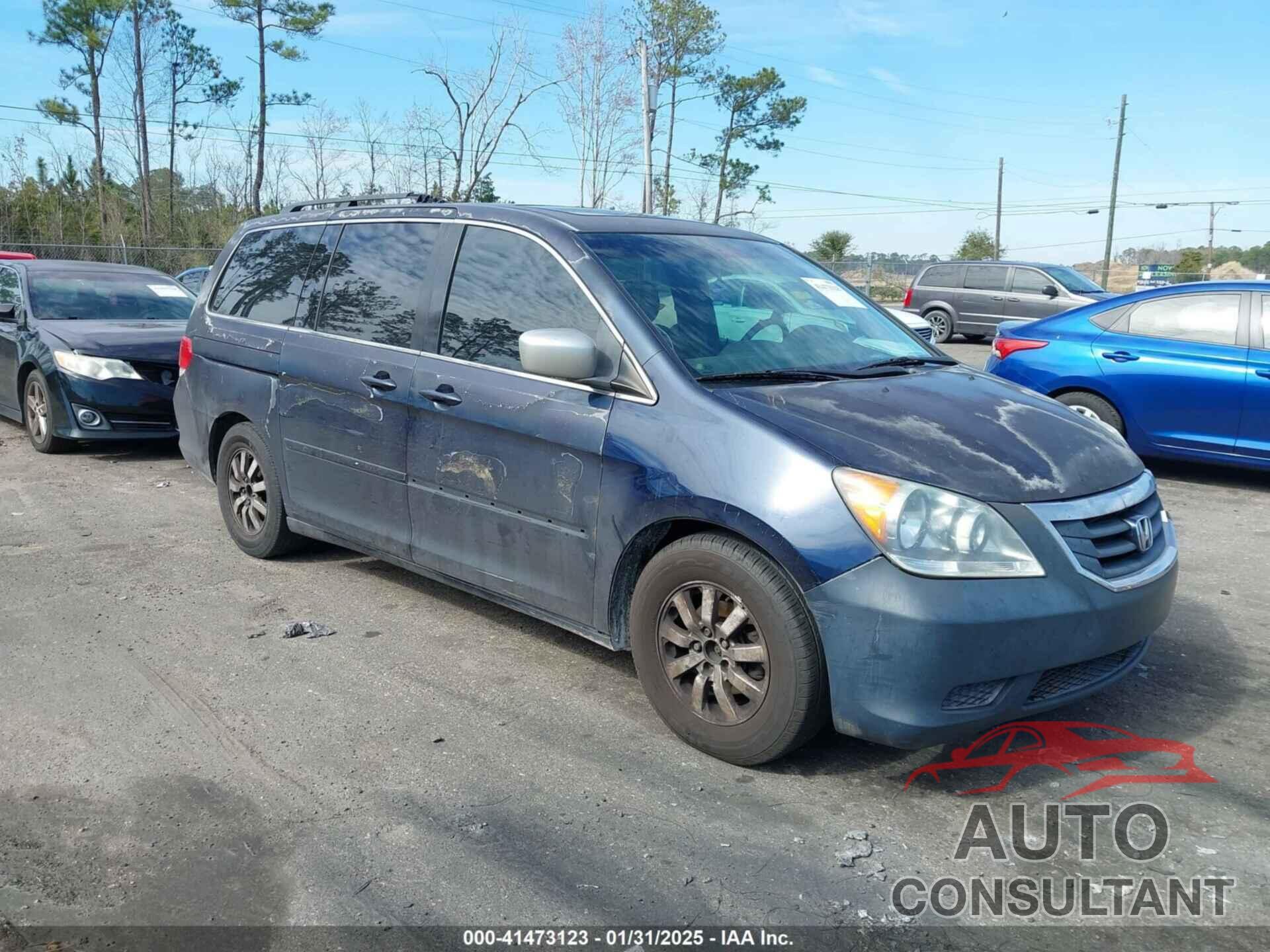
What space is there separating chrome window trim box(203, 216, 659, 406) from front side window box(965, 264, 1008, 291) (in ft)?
62.7

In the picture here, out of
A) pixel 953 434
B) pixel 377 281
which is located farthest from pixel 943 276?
pixel 953 434

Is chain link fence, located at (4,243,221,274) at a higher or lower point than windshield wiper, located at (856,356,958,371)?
higher

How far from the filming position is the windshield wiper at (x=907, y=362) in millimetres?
4334

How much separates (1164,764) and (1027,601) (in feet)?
3.22

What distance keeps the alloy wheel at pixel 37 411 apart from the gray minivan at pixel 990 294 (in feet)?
51.2

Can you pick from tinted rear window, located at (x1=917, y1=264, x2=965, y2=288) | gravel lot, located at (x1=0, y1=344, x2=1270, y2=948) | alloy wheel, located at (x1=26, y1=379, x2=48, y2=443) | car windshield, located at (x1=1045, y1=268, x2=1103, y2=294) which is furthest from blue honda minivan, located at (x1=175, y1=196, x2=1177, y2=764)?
tinted rear window, located at (x1=917, y1=264, x2=965, y2=288)

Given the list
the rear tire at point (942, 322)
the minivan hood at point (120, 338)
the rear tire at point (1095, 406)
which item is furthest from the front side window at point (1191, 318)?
the rear tire at point (942, 322)

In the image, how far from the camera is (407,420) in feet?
15.2

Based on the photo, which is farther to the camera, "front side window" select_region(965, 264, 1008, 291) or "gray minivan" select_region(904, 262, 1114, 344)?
"front side window" select_region(965, 264, 1008, 291)

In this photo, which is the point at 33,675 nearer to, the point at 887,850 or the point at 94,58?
the point at 887,850

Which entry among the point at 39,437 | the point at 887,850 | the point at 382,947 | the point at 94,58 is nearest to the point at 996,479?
the point at 887,850

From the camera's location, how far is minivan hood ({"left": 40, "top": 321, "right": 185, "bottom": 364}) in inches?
352

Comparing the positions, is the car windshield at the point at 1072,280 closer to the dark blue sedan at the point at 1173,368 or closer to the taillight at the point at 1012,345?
the taillight at the point at 1012,345

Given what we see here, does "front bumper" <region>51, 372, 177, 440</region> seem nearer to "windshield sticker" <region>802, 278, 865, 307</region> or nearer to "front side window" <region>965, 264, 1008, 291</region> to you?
"windshield sticker" <region>802, 278, 865, 307</region>
